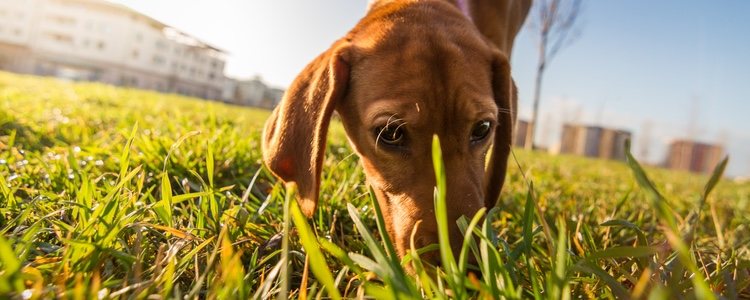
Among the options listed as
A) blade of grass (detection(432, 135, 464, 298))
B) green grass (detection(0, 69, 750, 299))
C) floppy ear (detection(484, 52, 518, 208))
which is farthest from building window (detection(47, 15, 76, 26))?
blade of grass (detection(432, 135, 464, 298))

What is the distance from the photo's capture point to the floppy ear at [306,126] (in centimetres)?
198

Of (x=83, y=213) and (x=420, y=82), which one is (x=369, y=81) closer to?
(x=420, y=82)

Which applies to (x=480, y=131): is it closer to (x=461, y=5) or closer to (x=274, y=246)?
(x=274, y=246)

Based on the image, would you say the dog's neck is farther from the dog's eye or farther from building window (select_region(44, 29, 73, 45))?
building window (select_region(44, 29, 73, 45))

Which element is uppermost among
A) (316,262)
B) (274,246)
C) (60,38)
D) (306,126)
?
(60,38)

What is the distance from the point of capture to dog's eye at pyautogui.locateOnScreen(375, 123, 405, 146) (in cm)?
210

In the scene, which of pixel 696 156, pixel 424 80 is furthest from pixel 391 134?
pixel 696 156

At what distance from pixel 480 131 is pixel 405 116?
42cm

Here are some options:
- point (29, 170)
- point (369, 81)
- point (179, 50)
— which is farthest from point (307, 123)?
point (179, 50)

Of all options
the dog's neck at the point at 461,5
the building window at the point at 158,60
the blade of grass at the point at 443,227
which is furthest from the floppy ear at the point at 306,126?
the building window at the point at 158,60

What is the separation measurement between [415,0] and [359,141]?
103 centimetres

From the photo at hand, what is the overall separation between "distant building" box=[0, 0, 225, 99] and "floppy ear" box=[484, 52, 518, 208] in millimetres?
76797

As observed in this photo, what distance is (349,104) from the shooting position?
238 cm

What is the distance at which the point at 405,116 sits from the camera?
207 centimetres
